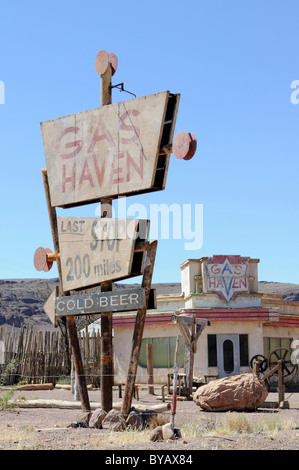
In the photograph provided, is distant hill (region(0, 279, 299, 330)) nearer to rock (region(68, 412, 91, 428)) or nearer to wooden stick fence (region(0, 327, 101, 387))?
wooden stick fence (region(0, 327, 101, 387))

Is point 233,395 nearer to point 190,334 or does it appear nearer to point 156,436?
point 190,334

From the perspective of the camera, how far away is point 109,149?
12.6 meters

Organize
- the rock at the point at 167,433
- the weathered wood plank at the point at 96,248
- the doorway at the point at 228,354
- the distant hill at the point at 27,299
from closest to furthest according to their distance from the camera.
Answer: the rock at the point at 167,433, the weathered wood plank at the point at 96,248, the doorway at the point at 228,354, the distant hill at the point at 27,299

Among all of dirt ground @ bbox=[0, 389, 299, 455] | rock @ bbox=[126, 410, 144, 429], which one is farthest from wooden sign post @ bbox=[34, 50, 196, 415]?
dirt ground @ bbox=[0, 389, 299, 455]

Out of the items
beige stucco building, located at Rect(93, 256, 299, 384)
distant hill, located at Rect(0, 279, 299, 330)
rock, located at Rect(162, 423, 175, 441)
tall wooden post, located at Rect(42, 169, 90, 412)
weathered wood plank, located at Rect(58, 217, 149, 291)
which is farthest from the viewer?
distant hill, located at Rect(0, 279, 299, 330)

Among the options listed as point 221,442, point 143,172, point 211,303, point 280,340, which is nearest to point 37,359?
point 211,303

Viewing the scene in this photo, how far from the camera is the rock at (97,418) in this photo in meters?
11.9

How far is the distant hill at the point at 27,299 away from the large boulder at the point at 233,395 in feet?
179

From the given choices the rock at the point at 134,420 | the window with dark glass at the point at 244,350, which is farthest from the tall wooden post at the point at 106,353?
the window with dark glass at the point at 244,350

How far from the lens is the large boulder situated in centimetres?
1535

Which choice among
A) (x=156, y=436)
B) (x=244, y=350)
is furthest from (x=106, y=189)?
(x=244, y=350)

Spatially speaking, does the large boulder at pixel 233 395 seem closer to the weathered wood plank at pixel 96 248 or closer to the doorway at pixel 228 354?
the weathered wood plank at pixel 96 248

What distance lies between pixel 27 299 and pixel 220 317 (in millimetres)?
66482

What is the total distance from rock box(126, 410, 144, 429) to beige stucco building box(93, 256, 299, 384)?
45.8ft
